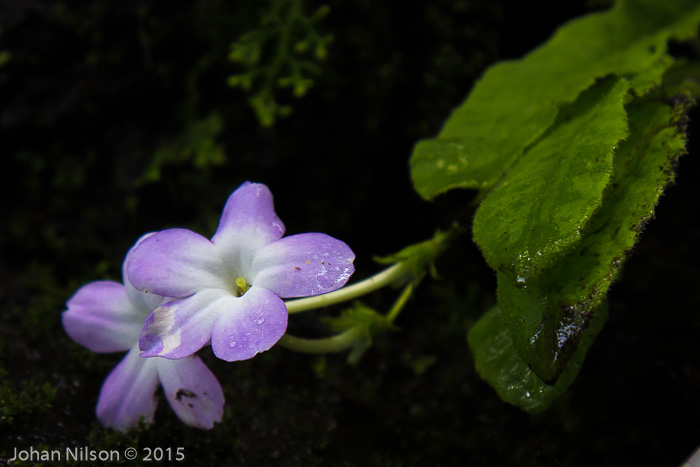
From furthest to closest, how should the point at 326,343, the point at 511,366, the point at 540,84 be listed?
the point at 540,84 → the point at 326,343 → the point at 511,366

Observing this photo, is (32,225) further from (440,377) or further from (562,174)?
(562,174)

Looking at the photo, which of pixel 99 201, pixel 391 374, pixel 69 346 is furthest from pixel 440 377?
pixel 99 201

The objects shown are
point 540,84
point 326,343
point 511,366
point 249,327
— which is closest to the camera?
point 249,327

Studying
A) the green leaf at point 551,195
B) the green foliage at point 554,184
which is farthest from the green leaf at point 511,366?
the green leaf at point 551,195

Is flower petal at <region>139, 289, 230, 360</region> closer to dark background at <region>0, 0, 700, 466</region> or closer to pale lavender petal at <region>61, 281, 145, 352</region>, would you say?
pale lavender petal at <region>61, 281, 145, 352</region>

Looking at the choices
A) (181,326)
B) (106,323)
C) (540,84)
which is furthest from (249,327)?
(540,84)

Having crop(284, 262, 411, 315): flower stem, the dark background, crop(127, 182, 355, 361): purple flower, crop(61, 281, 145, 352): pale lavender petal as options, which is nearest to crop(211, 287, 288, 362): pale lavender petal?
crop(127, 182, 355, 361): purple flower

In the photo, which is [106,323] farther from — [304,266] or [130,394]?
[304,266]
